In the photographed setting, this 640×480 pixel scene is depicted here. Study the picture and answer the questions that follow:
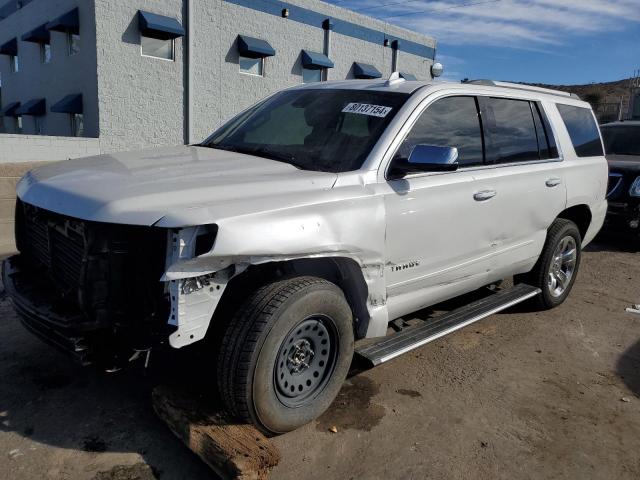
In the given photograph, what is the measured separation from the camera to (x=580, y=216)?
5551 millimetres

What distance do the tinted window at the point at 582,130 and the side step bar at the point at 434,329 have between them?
155 centimetres

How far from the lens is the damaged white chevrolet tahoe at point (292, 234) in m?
2.57

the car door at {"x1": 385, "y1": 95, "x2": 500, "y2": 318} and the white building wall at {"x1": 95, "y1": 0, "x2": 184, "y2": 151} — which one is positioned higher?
the white building wall at {"x1": 95, "y1": 0, "x2": 184, "y2": 151}

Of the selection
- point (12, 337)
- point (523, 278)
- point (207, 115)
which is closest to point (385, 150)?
point (523, 278)

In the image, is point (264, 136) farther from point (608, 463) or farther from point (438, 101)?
point (608, 463)

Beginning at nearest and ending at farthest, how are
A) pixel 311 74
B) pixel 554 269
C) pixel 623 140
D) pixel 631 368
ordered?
pixel 631 368 → pixel 554 269 → pixel 623 140 → pixel 311 74

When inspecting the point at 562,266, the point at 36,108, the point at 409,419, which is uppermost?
the point at 36,108

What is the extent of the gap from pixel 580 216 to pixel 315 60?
14.5 metres

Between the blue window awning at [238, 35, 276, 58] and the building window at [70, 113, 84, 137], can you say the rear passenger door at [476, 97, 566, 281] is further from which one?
the building window at [70, 113, 84, 137]

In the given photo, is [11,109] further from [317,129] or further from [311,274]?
[311,274]

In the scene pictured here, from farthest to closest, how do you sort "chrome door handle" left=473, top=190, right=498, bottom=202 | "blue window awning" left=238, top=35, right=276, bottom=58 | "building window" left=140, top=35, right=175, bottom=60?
"blue window awning" left=238, top=35, right=276, bottom=58
"building window" left=140, top=35, right=175, bottom=60
"chrome door handle" left=473, top=190, right=498, bottom=202

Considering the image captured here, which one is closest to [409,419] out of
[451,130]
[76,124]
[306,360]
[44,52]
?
[306,360]

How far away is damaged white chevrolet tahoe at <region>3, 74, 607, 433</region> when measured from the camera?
257 cm

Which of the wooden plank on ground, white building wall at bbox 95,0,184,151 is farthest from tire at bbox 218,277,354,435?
white building wall at bbox 95,0,184,151
